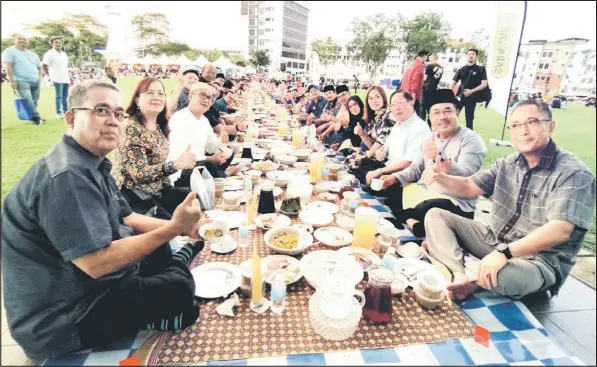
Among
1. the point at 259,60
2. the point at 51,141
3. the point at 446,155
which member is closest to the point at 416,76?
the point at 446,155

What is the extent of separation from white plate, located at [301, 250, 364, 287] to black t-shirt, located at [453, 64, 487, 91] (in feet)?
25.0

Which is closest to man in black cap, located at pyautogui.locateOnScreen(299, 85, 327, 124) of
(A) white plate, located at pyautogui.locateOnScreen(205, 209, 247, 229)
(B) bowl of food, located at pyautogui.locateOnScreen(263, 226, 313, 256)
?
(A) white plate, located at pyautogui.locateOnScreen(205, 209, 247, 229)

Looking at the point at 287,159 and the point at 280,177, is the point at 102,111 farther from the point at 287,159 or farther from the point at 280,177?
the point at 287,159

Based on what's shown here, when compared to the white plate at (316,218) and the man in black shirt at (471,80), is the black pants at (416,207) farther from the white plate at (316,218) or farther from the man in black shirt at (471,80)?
the man in black shirt at (471,80)

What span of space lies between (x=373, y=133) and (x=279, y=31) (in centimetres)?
7052

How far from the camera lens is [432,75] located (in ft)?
28.3

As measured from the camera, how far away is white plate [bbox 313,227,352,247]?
2.07 m

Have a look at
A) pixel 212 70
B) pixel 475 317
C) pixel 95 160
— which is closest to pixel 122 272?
pixel 95 160

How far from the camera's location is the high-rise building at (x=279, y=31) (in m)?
64.6

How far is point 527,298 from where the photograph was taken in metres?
2.30

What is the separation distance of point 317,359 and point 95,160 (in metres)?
1.43

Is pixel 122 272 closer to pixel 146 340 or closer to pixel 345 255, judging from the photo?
pixel 146 340

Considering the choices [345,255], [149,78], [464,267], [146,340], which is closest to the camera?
[146,340]

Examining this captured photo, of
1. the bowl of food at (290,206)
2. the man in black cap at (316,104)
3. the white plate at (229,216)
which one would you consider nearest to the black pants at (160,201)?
the white plate at (229,216)
